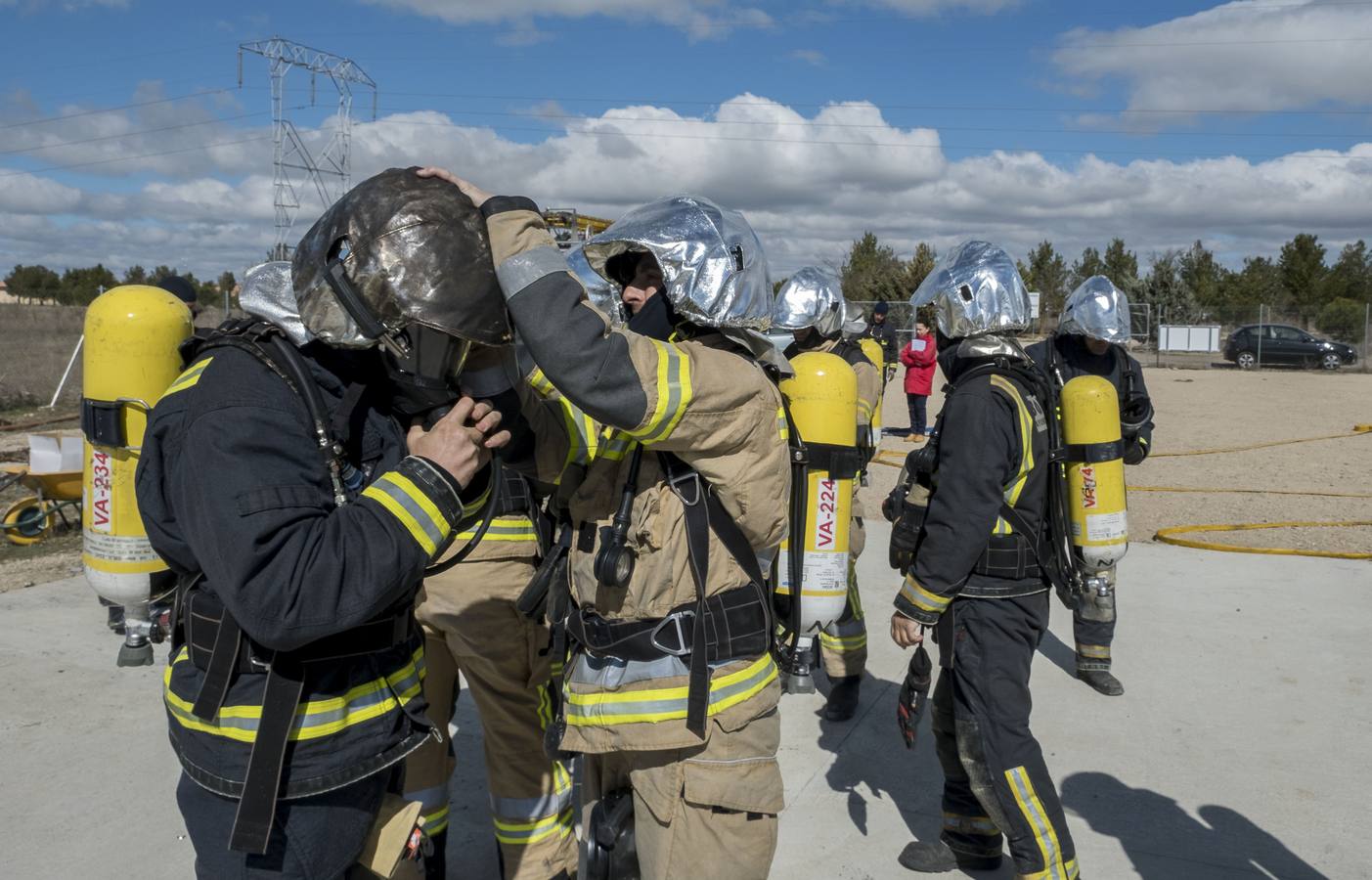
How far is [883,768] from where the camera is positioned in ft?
13.8

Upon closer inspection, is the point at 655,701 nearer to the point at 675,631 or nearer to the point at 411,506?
the point at 675,631

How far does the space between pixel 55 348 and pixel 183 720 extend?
829 inches

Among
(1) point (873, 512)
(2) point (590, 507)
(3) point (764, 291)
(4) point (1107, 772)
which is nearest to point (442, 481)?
(2) point (590, 507)

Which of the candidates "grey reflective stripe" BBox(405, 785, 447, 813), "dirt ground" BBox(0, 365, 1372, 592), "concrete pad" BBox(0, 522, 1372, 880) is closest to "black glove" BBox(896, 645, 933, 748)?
"concrete pad" BBox(0, 522, 1372, 880)

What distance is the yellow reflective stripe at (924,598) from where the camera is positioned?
9.95 feet

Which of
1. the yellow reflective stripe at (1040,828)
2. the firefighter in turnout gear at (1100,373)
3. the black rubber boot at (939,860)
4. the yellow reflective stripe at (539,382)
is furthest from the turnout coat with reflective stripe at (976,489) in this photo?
the firefighter in turnout gear at (1100,373)

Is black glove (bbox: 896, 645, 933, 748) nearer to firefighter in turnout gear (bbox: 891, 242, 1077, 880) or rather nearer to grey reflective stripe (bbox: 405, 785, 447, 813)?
firefighter in turnout gear (bbox: 891, 242, 1077, 880)

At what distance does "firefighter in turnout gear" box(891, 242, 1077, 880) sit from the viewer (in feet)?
9.59

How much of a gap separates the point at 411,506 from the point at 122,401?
5.47ft

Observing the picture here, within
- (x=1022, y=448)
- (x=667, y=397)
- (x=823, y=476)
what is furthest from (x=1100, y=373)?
(x=667, y=397)

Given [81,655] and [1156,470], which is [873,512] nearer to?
[1156,470]

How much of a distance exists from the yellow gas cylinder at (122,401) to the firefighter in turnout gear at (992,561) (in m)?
2.30

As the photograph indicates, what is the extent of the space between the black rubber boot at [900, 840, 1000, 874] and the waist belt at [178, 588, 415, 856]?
7.92ft

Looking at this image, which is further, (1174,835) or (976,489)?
(1174,835)
